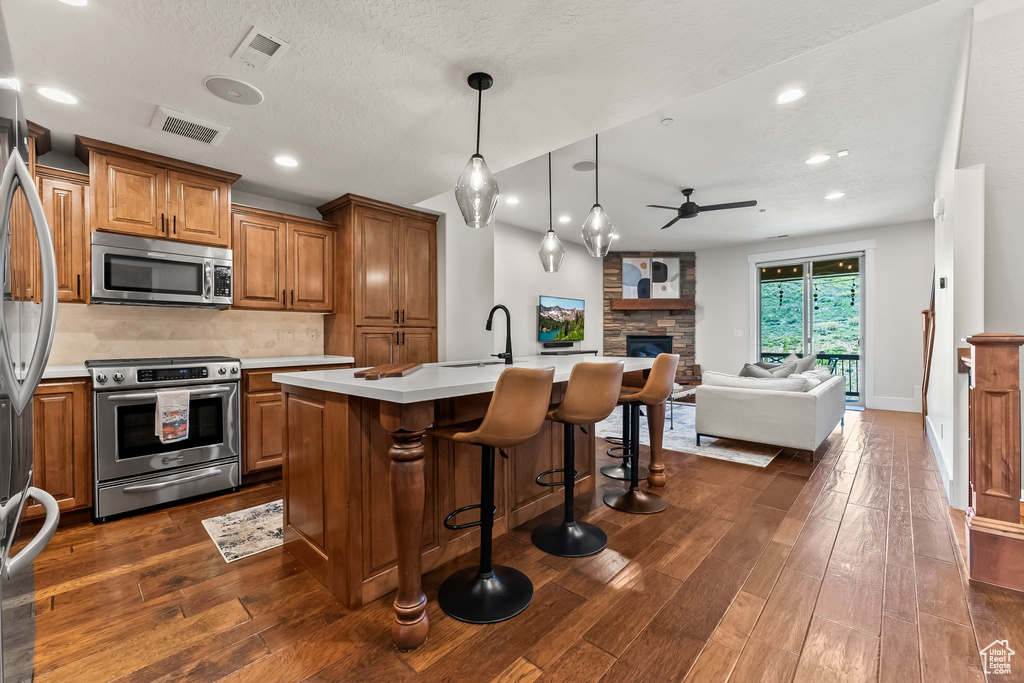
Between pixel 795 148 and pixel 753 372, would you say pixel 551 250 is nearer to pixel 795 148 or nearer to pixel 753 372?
pixel 795 148

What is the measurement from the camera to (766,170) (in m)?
4.13

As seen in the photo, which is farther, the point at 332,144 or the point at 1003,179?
the point at 332,144

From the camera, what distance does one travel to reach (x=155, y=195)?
118 inches

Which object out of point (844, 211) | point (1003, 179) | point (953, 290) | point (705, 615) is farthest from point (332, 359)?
point (844, 211)

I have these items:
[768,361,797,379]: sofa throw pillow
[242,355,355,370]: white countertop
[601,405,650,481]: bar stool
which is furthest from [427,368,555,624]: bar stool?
[768,361,797,379]: sofa throw pillow

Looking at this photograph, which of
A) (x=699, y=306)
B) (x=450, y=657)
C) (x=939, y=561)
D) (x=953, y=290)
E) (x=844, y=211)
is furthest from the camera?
(x=699, y=306)

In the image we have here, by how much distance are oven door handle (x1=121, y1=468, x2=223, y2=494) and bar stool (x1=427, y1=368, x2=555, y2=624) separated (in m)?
2.10

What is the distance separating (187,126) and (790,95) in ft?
12.4

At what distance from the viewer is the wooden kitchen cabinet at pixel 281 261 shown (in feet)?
11.6

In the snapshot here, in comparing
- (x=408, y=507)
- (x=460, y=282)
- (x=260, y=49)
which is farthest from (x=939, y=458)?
(x=260, y=49)

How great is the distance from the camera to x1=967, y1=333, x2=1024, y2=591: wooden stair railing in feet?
5.90

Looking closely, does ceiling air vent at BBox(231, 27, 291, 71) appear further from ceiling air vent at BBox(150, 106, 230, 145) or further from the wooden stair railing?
the wooden stair railing

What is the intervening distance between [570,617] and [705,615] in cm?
51

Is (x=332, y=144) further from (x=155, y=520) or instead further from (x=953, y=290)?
(x=953, y=290)
